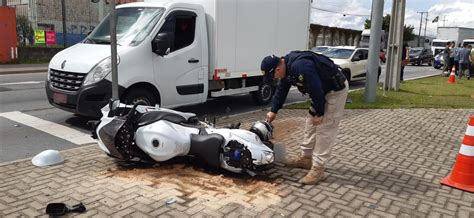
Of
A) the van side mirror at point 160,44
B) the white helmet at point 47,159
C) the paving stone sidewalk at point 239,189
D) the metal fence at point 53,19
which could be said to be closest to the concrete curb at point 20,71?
the metal fence at point 53,19

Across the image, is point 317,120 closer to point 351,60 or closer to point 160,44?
point 160,44

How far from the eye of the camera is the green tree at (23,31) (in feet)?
75.2

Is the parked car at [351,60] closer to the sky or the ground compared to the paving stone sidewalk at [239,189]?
closer to the sky

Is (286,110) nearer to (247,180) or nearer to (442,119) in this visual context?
(442,119)

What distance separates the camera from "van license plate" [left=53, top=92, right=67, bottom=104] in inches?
275

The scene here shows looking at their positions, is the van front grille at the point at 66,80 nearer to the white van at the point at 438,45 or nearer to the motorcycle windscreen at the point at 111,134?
the motorcycle windscreen at the point at 111,134

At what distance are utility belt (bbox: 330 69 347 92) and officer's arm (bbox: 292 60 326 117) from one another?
11.8 inches

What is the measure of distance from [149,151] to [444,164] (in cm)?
386

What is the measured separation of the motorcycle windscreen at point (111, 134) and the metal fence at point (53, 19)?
19105 millimetres

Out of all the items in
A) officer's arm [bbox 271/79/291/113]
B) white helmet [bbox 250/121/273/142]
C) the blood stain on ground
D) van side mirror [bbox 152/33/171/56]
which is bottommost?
the blood stain on ground

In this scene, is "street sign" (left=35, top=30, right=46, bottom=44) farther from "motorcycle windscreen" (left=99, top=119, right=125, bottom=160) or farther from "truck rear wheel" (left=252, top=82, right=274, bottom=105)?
"motorcycle windscreen" (left=99, top=119, right=125, bottom=160)

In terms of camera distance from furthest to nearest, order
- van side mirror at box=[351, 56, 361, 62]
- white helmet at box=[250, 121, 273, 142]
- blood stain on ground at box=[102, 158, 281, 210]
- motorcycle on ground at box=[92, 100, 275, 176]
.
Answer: van side mirror at box=[351, 56, 361, 62], white helmet at box=[250, 121, 273, 142], motorcycle on ground at box=[92, 100, 275, 176], blood stain on ground at box=[102, 158, 281, 210]

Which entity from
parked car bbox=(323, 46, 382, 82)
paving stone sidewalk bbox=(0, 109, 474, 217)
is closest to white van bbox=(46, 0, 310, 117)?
paving stone sidewalk bbox=(0, 109, 474, 217)

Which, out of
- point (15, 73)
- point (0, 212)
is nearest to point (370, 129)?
point (0, 212)
